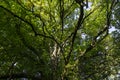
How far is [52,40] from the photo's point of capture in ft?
51.6

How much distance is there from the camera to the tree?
12.6 meters

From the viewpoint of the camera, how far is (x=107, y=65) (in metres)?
16.3

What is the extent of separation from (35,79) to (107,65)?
4.59 metres

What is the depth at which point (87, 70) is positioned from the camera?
18047mm

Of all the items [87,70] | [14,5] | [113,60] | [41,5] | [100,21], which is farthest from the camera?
[87,70]

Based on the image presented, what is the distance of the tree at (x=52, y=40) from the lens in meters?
12.6

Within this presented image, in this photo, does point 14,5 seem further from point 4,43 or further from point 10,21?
point 4,43

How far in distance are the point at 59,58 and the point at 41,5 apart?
12.5 feet

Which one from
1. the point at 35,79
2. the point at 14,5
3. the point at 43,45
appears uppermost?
the point at 14,5

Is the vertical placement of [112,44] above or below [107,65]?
above

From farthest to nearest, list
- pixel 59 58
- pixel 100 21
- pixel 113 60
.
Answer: pixel 100 21 < pixel 113 60 < pixel 59 58

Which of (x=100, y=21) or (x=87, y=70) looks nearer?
(x=100, y=21)

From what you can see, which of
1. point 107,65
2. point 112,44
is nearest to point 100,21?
point 112,44

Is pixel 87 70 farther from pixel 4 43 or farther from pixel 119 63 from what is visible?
pixel 4 43
